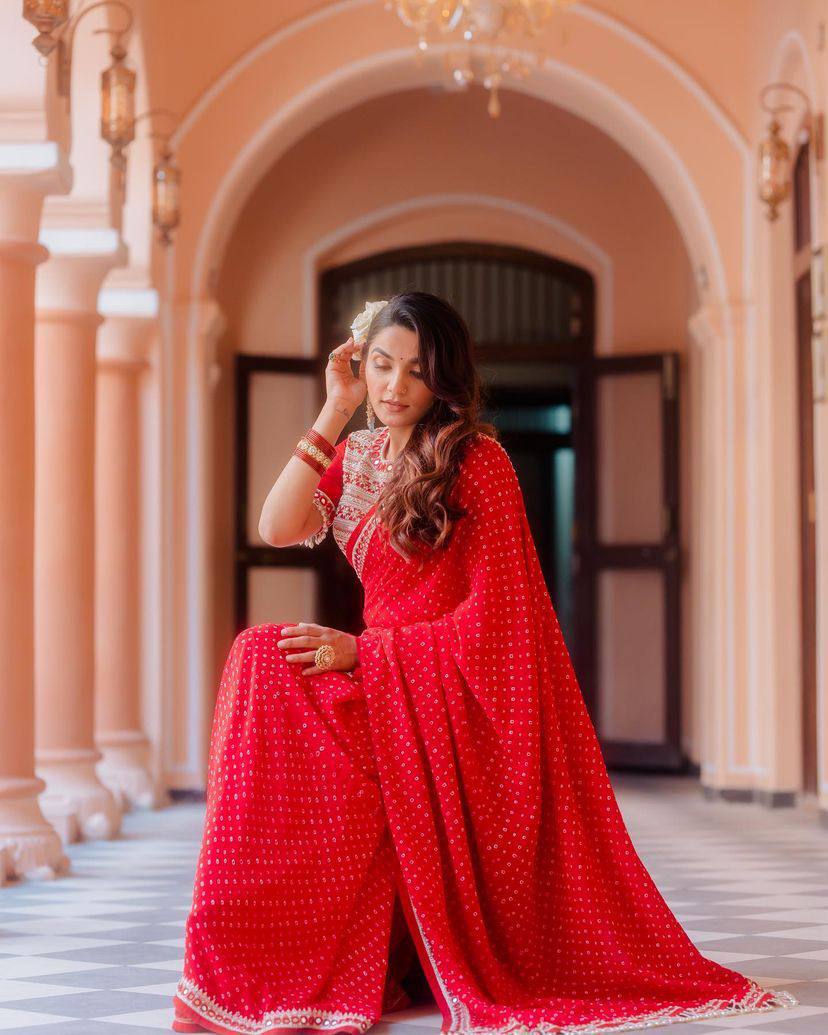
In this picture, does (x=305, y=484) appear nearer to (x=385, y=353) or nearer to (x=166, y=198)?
(x=385, y=353)

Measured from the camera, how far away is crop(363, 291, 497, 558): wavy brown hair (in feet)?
11.9

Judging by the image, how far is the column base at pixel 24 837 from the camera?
20.1 feet

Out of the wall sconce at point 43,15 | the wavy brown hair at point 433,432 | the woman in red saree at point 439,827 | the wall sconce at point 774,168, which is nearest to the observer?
the woman in red saree at point 439,827

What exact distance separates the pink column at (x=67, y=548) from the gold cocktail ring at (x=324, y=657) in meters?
4.40

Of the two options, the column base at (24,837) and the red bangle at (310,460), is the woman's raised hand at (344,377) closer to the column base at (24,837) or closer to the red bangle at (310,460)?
the red bangle at (310,460)

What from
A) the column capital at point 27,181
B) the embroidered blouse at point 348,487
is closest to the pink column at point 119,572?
the column capital at point 27,181

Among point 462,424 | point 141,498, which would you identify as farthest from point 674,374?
point 462,424

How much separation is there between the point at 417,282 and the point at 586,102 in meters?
2.50

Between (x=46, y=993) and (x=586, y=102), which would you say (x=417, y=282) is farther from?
(x=46, y=993)

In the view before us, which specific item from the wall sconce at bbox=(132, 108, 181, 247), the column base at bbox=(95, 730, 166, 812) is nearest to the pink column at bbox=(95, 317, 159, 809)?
the column base at bbox=(95, 730, 166, 812)

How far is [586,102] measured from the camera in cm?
985

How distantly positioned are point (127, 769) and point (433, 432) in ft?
20.1

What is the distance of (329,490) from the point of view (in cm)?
382

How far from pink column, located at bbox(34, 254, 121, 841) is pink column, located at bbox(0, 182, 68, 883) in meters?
1.28
